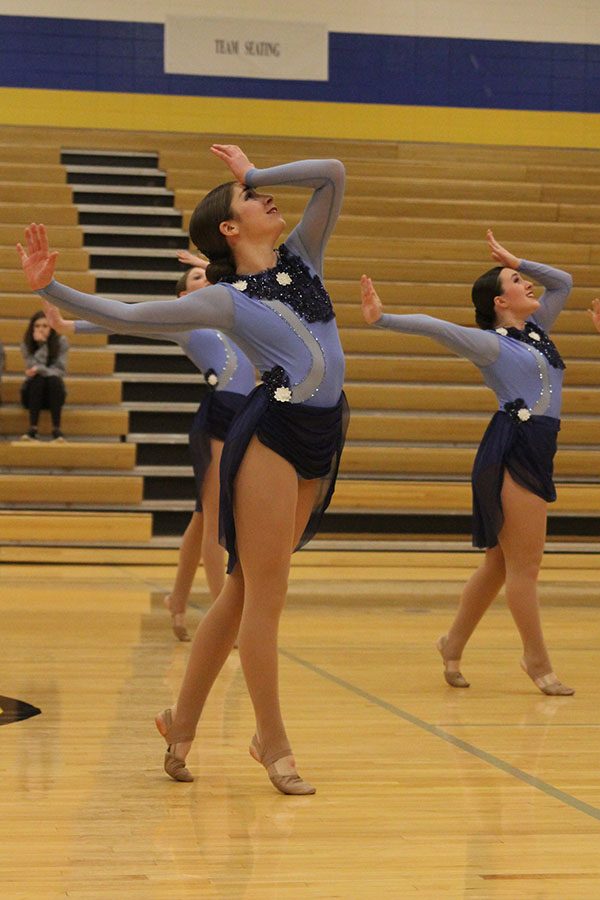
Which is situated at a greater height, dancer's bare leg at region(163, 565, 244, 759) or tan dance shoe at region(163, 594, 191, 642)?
dancer's bare leg at region(163, 565, 244, 759)

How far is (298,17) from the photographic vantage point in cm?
1295

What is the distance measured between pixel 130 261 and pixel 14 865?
8.86 meters

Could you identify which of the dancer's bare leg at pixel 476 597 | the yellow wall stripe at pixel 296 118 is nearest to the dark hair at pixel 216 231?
the dancer's bare leg at pixel 476 597

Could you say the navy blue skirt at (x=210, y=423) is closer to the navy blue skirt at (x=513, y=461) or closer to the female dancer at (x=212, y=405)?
the female dancer at (x=212, y=405)

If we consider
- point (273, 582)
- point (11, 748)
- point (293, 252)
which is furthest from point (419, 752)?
point (293, 252)

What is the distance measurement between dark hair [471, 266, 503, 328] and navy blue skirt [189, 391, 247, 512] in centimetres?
95

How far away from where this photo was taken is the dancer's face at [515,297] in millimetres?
4695

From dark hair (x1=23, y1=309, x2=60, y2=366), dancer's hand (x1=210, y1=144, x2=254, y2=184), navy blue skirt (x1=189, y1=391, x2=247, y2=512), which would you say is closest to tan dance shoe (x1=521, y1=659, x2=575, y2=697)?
navy blue skirt (x1=189, y1=391, x2=247, y2=512)

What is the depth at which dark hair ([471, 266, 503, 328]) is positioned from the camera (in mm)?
4742

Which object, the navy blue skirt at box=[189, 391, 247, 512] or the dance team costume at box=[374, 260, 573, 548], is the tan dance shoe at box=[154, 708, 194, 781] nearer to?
the dance team costume at box=[374, 260, 573, 548]

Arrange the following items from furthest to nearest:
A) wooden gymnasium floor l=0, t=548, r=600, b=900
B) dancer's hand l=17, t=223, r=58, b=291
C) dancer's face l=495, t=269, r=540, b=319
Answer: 1. dancer's face l=495, t=269, r=540, b=319
2. dancer's hand l=17, t=223, r=58, b=291
3. wooden gymnasium floor l=0, t=548, r=600, b=900

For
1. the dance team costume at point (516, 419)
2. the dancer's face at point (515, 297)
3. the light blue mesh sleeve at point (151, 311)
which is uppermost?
the light blue mesh sleeve at point (151, 311)

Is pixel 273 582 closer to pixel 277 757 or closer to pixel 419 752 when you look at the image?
pixel 277 757

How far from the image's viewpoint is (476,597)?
15.9 feet
